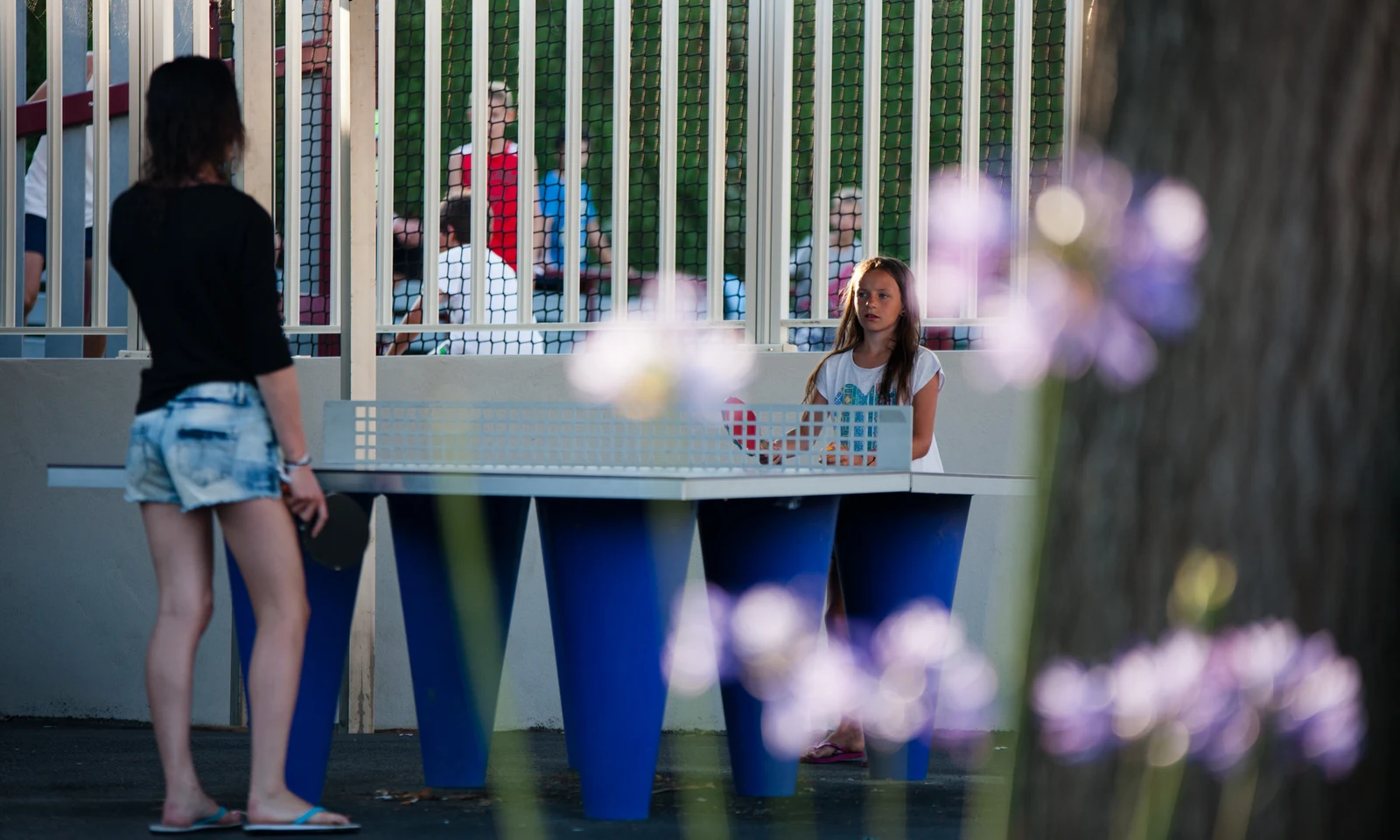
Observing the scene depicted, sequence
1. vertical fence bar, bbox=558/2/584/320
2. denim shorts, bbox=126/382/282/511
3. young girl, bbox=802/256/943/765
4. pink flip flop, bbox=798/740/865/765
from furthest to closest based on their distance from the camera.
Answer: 1. vertical fence bar, bbox=558/2/584/320
2. pink flip flop, bbox=798/740/865/765
3. young girl, bbox=802/256/943/765
4. denim shorts, bbox=126/382/282/511

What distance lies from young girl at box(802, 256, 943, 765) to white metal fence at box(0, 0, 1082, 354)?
837 mm

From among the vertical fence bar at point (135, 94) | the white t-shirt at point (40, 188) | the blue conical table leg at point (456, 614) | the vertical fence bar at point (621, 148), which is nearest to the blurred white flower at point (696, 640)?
the blue conical table leg at point (456, 614)

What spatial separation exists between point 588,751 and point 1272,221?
75.6 inches

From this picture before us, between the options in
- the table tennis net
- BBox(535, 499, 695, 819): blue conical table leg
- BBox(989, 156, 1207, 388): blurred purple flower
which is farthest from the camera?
the table tennis net

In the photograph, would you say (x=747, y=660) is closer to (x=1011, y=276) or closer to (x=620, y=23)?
(x=1011, y=276)

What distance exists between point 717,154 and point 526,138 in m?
0.67

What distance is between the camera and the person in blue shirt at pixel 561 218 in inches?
219

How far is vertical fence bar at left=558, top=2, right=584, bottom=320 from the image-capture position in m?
5.53

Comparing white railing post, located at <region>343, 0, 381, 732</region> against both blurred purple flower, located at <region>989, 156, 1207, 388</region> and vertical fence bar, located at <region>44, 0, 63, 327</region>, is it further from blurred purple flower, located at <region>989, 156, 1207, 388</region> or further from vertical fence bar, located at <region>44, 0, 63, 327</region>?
blurred purple flower, located at <region>989, 156, 1207, 388</region>

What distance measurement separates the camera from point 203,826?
3.16 meters

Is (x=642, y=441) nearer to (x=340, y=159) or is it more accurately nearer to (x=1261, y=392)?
(x=1261, y=392)

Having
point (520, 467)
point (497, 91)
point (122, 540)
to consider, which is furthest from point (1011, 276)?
point (122, 540)

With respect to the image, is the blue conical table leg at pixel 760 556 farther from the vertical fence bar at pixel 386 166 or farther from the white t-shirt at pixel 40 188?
the white t-shirt at pixel 40 188

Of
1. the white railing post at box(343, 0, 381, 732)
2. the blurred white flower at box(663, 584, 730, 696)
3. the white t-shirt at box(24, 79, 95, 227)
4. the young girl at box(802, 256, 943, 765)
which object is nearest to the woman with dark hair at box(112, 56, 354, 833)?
the blurred white flower at box(663, 584, 730, 696)
